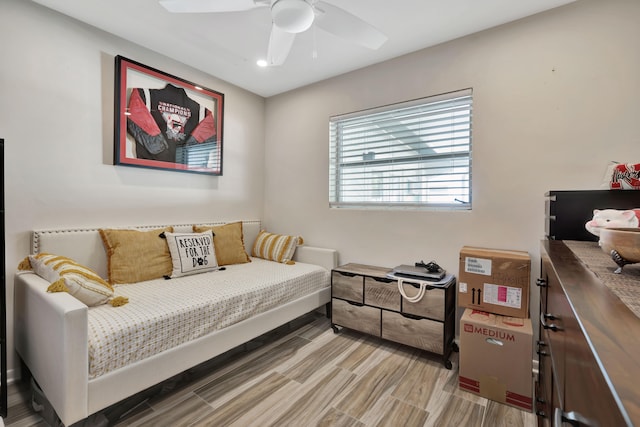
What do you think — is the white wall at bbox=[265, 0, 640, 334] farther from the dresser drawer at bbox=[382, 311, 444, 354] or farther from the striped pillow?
the striped pillow

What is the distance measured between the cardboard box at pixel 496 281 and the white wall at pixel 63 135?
8.37 ft

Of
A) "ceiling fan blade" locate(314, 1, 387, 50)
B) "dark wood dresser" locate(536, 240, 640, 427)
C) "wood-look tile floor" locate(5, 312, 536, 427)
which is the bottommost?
"wood-look tile floor" locate(5, 312, 536, 427)

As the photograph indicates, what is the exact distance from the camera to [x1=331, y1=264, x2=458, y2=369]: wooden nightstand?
7.07 ft

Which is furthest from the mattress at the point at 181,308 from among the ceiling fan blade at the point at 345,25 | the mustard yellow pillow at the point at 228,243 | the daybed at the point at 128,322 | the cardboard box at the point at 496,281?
the ceiling fan blade at the point at 345,25

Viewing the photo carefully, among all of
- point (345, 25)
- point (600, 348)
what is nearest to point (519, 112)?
point (345, 25)

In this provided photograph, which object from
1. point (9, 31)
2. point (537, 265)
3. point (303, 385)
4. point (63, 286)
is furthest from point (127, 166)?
point (537, 265)

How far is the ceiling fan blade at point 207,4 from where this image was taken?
1605 millimetres

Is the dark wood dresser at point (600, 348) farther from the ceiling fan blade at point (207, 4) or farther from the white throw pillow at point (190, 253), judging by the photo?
the white throw pillow at point (190, 253)

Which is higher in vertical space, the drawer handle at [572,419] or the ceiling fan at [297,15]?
the ceiling fan at [297,15]

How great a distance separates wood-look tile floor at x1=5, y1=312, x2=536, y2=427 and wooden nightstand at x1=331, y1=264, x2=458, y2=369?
0.54ft

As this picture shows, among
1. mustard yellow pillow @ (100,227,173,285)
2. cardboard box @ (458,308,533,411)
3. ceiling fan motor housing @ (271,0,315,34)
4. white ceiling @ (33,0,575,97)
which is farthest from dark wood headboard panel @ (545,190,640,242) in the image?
mustard yellow pillow @ (100,227,173,285)

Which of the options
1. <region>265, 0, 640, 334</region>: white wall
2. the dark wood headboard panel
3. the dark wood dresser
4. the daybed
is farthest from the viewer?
<region>265, 0, 640, 334</region>: white wall

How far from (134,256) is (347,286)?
1.74 metres

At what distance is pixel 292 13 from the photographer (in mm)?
1528
